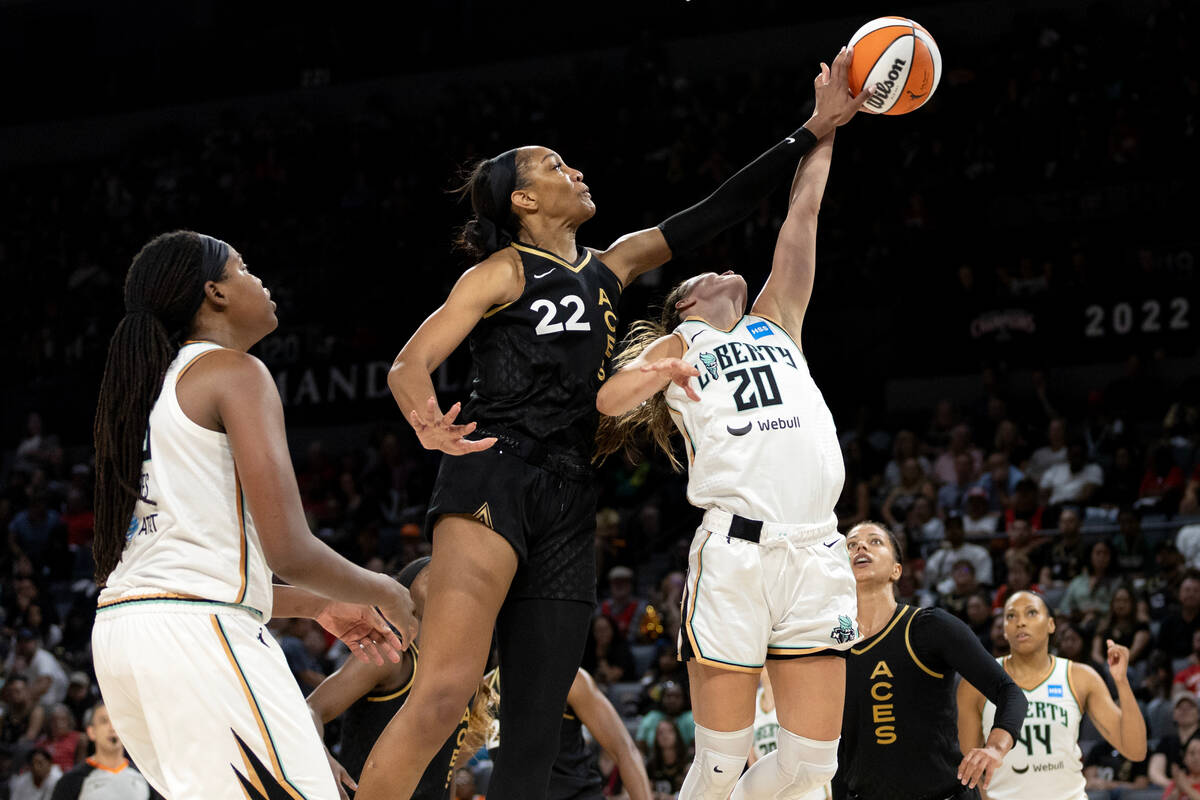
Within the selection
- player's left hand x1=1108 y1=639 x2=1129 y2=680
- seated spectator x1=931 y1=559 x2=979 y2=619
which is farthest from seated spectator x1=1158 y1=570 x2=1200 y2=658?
player's left hand x1=1108 y1=639 x2=1129 y2=680

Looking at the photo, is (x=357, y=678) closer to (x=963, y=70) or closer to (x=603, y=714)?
(x=603, y=714)

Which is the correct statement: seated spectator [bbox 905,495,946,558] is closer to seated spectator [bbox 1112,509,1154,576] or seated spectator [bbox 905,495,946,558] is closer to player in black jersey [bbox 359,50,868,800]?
seated spectator [bbox 1112,509,1154,576]

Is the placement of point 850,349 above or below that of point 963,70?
below

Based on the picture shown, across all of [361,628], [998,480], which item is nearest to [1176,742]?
[998,480]

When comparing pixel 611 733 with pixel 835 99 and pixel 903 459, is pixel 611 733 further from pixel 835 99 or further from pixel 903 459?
pixel 903 459

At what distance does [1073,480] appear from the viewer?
1172 cm

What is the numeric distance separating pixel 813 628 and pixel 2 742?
31.7 ft

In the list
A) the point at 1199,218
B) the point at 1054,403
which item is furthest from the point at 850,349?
the point at 1199,218

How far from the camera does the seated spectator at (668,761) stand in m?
9.84

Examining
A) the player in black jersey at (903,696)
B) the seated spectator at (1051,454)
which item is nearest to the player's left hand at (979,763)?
the player in black jersey at (903,696)

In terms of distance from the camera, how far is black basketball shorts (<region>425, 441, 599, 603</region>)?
3.95m

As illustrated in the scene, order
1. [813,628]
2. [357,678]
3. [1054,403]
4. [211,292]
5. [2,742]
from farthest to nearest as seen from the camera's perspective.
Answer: [1054,403], [2,742], [357,678], [813,628], [211,292]

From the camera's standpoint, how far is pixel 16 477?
16547 mm

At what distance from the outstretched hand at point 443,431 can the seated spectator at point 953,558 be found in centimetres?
748
